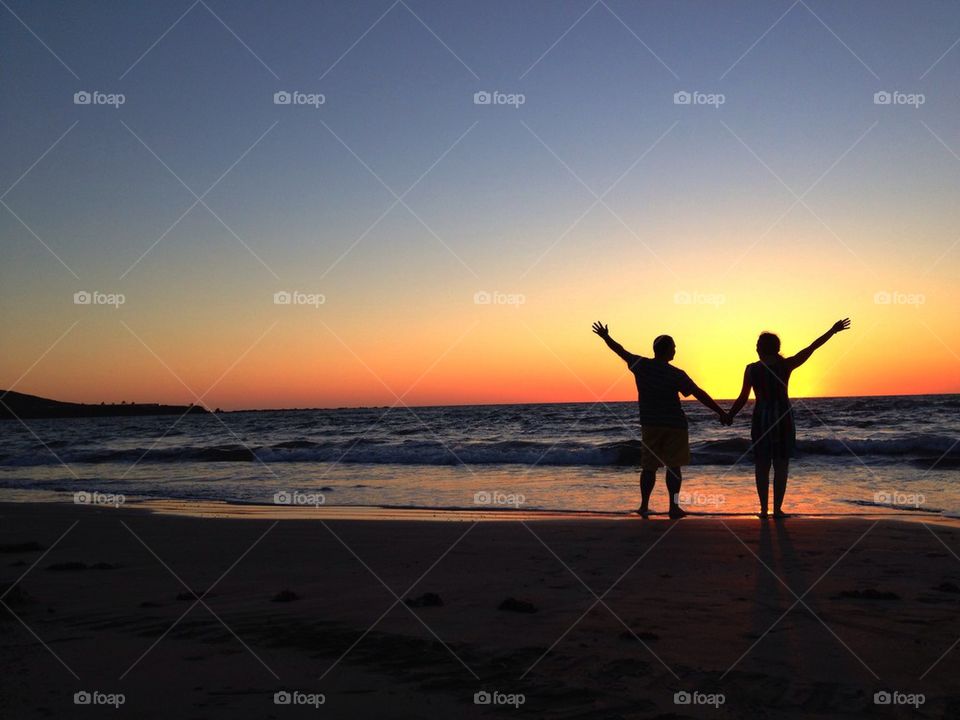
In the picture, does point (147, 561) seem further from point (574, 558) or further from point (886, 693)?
point (886, 693)

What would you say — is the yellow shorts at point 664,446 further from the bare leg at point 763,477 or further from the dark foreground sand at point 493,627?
the dark foreground sand at point 493,627

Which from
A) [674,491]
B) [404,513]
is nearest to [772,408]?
[674,491]

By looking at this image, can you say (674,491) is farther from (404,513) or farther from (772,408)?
(404,513)

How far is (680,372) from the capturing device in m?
8.34

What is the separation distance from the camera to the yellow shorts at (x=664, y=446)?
842 cm

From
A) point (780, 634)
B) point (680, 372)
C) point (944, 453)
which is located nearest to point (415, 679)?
point (780, 634)

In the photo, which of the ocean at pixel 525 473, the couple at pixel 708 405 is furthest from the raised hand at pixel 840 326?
the ocean at pixel 525 473

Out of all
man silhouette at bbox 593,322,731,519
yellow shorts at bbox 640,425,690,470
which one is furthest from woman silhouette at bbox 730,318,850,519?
yellow shorts at bbox 640,425,690,470

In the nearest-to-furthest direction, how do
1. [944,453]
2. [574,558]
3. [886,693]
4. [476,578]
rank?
[886,693] → [476,578] → [574,558] → [944,453]

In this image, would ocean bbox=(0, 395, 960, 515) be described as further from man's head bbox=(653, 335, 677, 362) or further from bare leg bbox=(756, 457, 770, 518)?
man's head bbox=(653, 335, 677, 362)

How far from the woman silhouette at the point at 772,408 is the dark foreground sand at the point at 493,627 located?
1.09 m

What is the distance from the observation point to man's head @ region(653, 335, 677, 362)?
8.44m

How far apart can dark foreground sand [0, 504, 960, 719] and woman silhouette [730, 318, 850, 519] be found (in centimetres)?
109

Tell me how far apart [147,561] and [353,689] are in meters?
3.86
